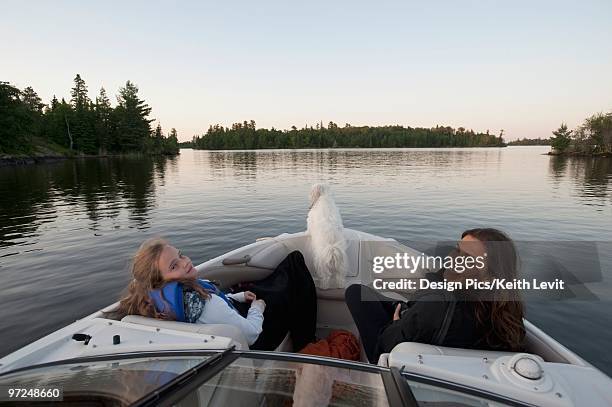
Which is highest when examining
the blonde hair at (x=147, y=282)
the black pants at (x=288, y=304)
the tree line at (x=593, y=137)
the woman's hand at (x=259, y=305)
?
the tree line at (x=593, y=137)

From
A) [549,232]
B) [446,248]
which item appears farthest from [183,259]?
[549,232]

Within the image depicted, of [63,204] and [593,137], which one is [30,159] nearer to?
[63,204]

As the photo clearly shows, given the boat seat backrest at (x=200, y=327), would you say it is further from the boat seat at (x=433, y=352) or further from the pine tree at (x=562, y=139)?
the pine tree at (x=562, y=139)

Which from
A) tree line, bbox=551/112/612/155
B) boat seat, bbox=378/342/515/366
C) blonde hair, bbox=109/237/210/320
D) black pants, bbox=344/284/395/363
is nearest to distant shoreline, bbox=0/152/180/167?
blonde hair, bbox=109/237/210/320

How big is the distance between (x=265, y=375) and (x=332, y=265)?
7.95 ft

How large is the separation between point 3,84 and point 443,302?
61.4 metres

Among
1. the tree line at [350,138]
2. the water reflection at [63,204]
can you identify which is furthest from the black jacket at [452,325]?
the tree line at [350,138]

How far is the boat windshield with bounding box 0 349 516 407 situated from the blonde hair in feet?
1.82

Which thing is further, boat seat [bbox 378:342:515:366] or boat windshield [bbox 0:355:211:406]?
boat seat [bbox 378:342:515:366]

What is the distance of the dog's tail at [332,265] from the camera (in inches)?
153

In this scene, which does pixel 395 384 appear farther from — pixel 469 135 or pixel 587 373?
pixel 469 135

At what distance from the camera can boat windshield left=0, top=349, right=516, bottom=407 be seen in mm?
1297

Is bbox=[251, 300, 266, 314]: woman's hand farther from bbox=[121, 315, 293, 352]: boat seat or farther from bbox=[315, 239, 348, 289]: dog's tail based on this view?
bbox=[315, 239, 348, 289]: dog's tail

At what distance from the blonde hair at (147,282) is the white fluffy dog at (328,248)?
6.39 feet
